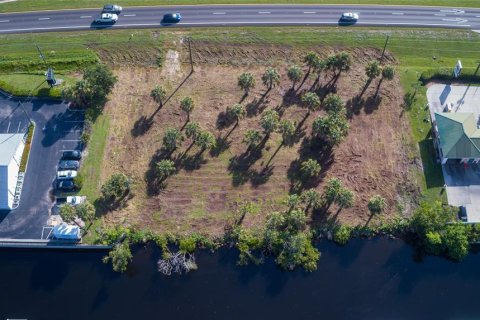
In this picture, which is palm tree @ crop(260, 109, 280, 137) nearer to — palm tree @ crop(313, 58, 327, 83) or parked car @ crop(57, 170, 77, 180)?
palm tree @ crop(313, 58, 327, 83)

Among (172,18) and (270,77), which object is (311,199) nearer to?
(270,77)

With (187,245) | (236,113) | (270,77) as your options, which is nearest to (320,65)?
(270,77)

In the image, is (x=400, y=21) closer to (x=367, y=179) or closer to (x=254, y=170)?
(x=367, y=179)

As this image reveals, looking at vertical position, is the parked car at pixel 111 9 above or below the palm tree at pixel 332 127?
above

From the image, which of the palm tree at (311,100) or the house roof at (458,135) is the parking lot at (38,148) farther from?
the house roof at (458,135)

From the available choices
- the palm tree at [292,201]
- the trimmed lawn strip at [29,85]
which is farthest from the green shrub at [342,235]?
the trimmed lawn strip at [29,85]

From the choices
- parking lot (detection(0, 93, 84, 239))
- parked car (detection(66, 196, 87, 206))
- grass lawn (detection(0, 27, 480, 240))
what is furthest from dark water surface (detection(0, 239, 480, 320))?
grass lawn (detection(0, 27, 480, 240))
